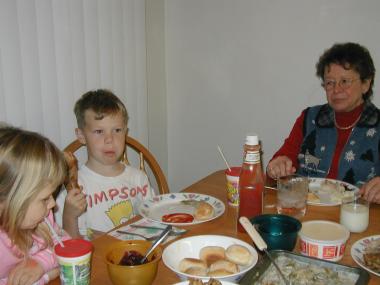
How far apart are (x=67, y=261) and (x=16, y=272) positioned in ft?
0.67

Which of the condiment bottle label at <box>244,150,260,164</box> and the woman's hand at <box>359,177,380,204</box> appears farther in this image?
the woman's hand at <box>359,177,380,204</box>

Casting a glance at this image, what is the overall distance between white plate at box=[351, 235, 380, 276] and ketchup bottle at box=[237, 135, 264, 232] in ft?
0.96

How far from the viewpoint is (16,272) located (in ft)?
3.30

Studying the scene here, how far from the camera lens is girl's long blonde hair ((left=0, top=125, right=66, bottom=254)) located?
1012mm

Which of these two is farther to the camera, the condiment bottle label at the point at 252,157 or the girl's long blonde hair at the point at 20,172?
the condiment bottle label at the point at 252,157

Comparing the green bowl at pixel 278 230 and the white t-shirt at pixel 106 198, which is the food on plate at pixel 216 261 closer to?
the green bowl at pixel 278 230

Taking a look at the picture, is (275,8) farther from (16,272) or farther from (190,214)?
(16,272)

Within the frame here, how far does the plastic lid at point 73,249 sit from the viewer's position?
90 centimetres

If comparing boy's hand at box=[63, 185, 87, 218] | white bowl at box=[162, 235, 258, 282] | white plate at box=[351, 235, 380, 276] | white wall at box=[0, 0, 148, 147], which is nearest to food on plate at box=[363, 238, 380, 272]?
white plate at box=[351, 235, 380, 276]

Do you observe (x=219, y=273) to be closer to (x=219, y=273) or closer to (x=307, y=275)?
(x=219, y=273)

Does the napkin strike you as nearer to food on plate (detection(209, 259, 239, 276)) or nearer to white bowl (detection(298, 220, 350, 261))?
food on plate (detection(209, 259, 239, 276))

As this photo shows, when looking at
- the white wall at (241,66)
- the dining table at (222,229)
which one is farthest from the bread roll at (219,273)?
the white wall at (241,66)

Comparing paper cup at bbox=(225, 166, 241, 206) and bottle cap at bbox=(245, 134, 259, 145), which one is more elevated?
bottle cap at bbox=(245, 134, 259, 145)

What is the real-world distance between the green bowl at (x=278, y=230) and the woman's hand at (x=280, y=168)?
57 cm
